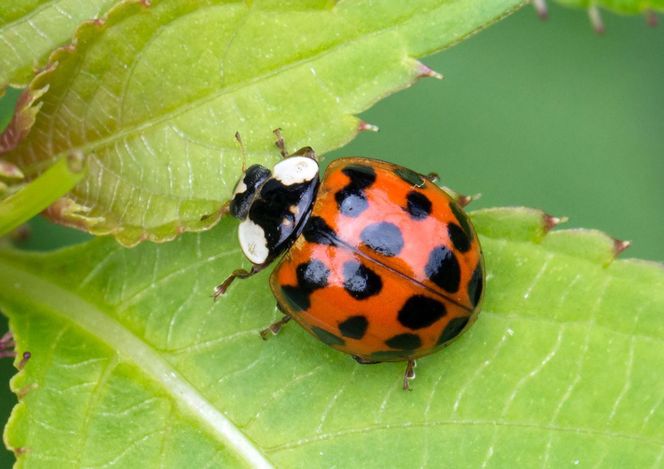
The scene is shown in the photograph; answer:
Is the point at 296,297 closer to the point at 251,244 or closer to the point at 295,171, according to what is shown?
the point at 251,244

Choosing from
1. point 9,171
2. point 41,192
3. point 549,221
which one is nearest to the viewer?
point 41,192

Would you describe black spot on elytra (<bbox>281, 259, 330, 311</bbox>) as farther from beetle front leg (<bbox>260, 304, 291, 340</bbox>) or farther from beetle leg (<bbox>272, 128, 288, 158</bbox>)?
beetle leg (<bbox>272, 128, 288, 158</bbox>)

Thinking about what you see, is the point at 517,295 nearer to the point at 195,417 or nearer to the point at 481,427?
the point at 481,427

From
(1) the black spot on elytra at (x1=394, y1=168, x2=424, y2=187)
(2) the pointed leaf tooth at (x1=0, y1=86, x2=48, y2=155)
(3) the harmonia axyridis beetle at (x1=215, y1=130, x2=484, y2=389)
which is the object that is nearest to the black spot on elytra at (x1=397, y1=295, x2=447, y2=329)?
(3) the harmonia axyridis beetle at (x1=215, y1=130, x2=484, y2=389)

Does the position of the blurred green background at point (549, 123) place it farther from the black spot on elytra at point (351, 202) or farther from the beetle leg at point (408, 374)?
the beetle leg at point (408, 374)

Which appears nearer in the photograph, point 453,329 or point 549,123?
point 453,329

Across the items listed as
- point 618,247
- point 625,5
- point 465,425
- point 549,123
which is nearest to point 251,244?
point 465,425
